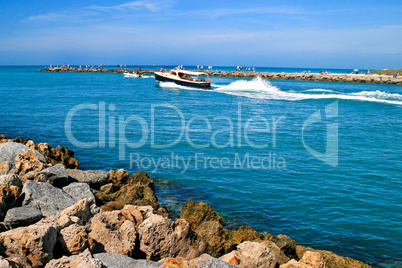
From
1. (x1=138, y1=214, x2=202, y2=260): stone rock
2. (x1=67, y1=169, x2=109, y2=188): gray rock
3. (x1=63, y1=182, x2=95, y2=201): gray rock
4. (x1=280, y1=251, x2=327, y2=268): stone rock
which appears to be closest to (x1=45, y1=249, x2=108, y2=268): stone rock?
(x1=138, y1=214, x2=202, y2=260): stone rock

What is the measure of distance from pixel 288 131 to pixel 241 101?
17810 mm

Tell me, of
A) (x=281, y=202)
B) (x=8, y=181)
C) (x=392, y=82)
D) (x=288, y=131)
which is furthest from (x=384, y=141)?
(x=392, y=82)

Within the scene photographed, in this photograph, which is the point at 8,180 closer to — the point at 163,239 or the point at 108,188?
the point at 108,188

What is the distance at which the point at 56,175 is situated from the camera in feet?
30.6

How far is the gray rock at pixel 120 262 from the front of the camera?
223 inches

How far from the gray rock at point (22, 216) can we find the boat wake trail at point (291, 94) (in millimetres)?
38596

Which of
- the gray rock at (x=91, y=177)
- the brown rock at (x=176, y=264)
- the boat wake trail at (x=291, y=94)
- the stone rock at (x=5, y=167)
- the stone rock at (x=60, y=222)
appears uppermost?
the boat wake trail at (x=291, y=94)

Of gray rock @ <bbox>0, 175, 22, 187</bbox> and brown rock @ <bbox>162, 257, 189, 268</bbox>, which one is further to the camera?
gray rock @ <bbox>0, 175, 22, 187</bbox>

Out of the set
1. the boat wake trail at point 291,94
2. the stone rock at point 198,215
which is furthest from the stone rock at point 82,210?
the boat wake trail at point 291,94

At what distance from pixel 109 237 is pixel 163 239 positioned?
1.10 m

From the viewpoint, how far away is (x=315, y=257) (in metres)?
6.51

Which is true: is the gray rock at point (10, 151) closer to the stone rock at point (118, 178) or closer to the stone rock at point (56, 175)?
the stone rock at point (56, 175)

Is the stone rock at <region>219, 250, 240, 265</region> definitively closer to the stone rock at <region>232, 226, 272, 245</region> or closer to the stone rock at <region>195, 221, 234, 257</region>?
the stone rock at <region>195, 221, 234, 257</region>

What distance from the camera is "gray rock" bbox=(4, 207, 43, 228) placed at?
6789 millimetres
